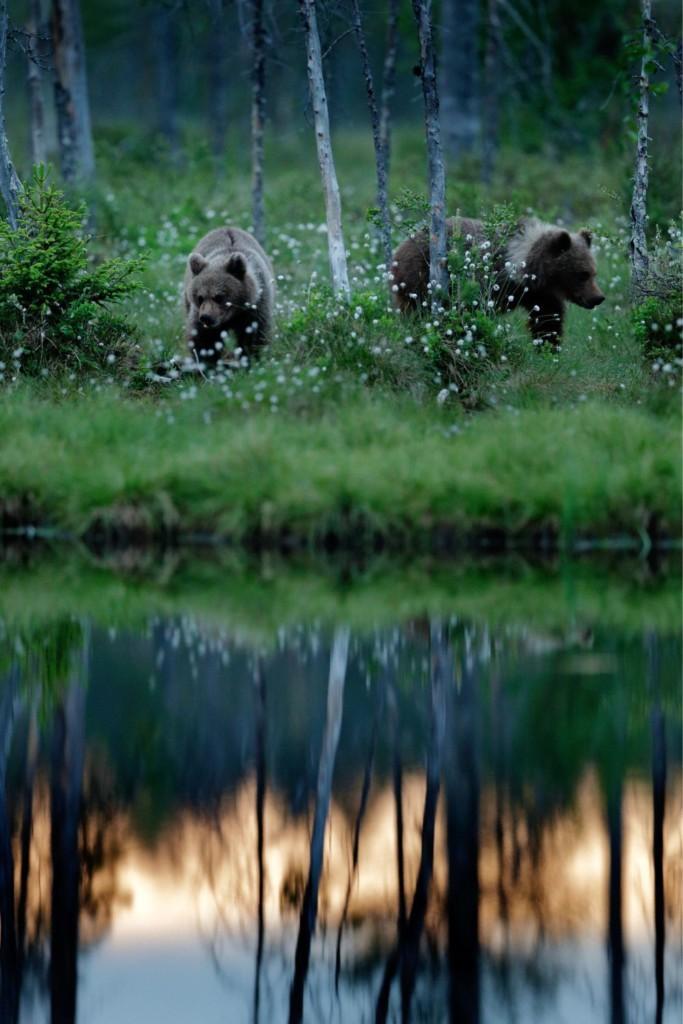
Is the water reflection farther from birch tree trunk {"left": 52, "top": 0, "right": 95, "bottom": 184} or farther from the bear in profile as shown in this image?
birch tree trunk {"left": 52, "top": 0, "right": 95, "bottom": 184}

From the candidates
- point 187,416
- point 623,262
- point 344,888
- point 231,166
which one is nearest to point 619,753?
point 344,888

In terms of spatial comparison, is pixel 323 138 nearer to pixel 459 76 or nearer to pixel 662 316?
pixel 662 316

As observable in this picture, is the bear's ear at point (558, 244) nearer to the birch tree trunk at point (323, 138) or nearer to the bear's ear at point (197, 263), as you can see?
the birch tree trunk at point (323, 138)

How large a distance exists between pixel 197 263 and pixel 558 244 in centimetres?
351

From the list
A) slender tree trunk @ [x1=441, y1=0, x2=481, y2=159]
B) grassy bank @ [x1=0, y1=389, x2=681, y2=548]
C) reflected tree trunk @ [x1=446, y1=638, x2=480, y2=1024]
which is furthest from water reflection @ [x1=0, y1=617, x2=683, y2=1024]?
slender tree trunk @ [x1=441, y1=0, x2=481, y2=159]

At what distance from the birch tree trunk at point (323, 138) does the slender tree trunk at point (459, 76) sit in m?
15.1

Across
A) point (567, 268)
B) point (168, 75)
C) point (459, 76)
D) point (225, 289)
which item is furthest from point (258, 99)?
point (168, 75)

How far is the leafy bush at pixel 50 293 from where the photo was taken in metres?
15.1

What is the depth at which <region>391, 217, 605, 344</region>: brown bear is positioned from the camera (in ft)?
52.0

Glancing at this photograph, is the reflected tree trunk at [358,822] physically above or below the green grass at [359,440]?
below

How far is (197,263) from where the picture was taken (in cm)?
1600

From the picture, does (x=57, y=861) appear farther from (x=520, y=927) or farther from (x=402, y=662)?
(x=402, y=662)

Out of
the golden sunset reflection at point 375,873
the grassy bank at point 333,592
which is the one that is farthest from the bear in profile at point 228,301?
the golden sunset reflection at point 375,873

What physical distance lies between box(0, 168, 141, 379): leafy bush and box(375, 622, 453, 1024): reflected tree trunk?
7394 mm
